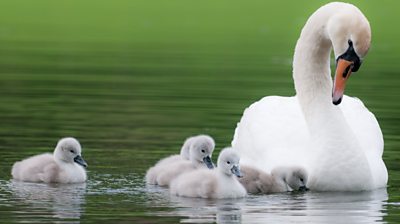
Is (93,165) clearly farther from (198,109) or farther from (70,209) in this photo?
(198,109)

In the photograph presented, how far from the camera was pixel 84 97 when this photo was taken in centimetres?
2219

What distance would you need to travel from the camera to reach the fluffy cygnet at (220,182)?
13.4m

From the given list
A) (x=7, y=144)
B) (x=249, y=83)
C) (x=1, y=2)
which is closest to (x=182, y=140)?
(x=7, y=144)

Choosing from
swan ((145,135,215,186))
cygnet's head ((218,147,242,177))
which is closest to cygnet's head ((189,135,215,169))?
swan ((145,135,215,186))

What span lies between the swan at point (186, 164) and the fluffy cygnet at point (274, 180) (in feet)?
1.60

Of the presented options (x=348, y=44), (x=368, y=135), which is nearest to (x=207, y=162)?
(x=348, y=44)

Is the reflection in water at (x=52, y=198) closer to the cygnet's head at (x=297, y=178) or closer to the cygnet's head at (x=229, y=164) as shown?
the cygnet's head at (x=229, y=164)

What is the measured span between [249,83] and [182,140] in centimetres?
875

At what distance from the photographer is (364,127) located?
15.6 meters

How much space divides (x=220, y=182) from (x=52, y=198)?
4.99 ft

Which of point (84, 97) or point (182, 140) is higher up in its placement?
point (84, 97)

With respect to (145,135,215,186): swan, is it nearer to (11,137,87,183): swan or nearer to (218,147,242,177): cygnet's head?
(11,137,87,183): swan

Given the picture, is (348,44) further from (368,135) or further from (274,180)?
A: (368,135)

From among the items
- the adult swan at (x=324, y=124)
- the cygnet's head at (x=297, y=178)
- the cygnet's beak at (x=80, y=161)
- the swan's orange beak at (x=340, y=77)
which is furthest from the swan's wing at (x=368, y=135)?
the cygnet's beak at (x=80, y=161)
